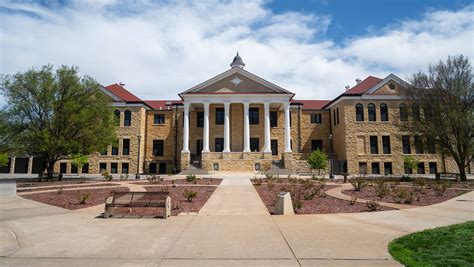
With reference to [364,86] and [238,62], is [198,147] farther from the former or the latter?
[364,86]

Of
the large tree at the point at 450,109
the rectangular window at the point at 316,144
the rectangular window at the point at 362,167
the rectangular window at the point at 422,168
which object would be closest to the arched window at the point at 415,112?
the large tree at the point at 450,109

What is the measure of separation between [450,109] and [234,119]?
25.2 metres

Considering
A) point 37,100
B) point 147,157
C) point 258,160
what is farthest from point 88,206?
point 147,157

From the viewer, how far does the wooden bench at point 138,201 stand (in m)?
9.59

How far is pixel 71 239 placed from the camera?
682 cm

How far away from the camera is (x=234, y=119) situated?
43.0m

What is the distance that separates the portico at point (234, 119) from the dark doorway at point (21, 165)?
2209 centimetres

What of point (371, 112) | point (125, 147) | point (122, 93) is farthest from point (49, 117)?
point (371, 112)

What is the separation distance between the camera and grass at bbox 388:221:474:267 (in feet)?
17.0

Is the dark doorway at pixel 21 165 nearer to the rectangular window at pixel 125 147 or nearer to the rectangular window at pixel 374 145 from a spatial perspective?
the rectangular window at pixel 125 147

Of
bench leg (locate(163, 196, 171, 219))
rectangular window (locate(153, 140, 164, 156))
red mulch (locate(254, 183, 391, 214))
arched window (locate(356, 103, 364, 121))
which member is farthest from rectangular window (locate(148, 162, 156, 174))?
bench leg (locate(163, 196, 171, 219))

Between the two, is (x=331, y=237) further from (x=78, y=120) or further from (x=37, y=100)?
(x=37, y=100)

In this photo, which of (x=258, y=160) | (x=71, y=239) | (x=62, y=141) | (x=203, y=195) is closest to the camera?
(x=71, y=239)

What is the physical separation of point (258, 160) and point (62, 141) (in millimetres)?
21189
